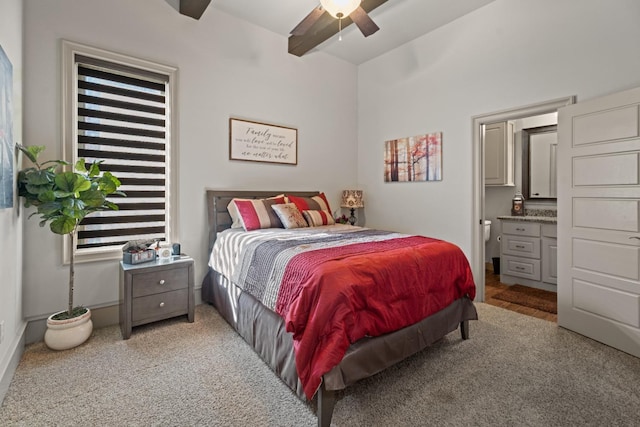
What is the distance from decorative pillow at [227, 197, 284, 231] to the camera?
9.97 feet

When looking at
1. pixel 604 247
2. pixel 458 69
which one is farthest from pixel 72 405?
pixel 458 69

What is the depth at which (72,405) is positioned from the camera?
1667 mm

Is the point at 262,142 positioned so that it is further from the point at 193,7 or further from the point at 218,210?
the point at 193,7

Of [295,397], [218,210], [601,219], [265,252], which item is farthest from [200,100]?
[601,219]

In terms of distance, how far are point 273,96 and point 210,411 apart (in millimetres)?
3359

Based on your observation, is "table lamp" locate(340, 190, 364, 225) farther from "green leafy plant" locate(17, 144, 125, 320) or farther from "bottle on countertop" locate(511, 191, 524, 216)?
"green leafy plant" locate(17, 144, 125, 320)

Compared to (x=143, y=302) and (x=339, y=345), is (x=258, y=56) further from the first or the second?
Result: (x=339, y=345)

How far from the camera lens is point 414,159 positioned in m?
3.95

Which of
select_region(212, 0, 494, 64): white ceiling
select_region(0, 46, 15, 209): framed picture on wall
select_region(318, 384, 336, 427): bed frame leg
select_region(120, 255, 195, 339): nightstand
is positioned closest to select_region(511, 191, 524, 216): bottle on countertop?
select_region(212, 0, 494, 64): white ceiling

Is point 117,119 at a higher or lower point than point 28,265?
higher

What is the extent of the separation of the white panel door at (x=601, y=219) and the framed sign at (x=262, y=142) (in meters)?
2.85

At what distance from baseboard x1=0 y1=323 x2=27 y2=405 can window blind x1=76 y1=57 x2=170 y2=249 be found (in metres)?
0.81

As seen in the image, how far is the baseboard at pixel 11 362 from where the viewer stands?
5.65 feet

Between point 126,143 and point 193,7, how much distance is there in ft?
4.87
